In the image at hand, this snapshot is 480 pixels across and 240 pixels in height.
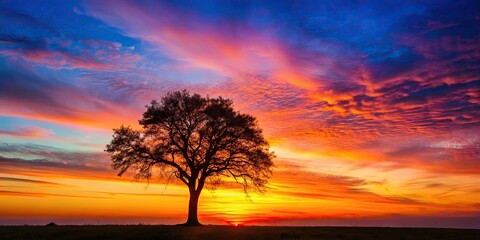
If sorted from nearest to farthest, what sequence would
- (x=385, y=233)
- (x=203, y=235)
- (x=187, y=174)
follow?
1. (x=203, y=235)
2. (x=385, y=233)
3. (x=187, y=174)

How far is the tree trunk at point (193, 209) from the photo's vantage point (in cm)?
5356

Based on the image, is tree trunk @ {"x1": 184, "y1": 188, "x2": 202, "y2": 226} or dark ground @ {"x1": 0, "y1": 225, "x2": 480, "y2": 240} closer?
dark ground @ {"x1": 0, "y1": 225, "x2": 480, "y2": 240}

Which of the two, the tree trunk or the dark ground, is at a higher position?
the tree trunk

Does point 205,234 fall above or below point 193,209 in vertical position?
below

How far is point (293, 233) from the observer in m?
43.2

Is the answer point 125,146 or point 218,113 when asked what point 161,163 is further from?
point 218,113

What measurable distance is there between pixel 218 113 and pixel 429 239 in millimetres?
27588

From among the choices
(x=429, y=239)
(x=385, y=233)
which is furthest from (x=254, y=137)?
(x=429, y=239)

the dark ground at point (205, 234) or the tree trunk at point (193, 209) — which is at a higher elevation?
the tree trunk at point (193, 209)

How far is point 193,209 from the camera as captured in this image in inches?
2147

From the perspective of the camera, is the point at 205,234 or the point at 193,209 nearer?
the point at 205,234

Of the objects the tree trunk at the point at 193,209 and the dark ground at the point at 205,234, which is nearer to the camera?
the dark ground at the point at 205,234

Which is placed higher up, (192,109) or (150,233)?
(192,109)

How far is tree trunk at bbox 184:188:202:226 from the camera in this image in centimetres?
5356
